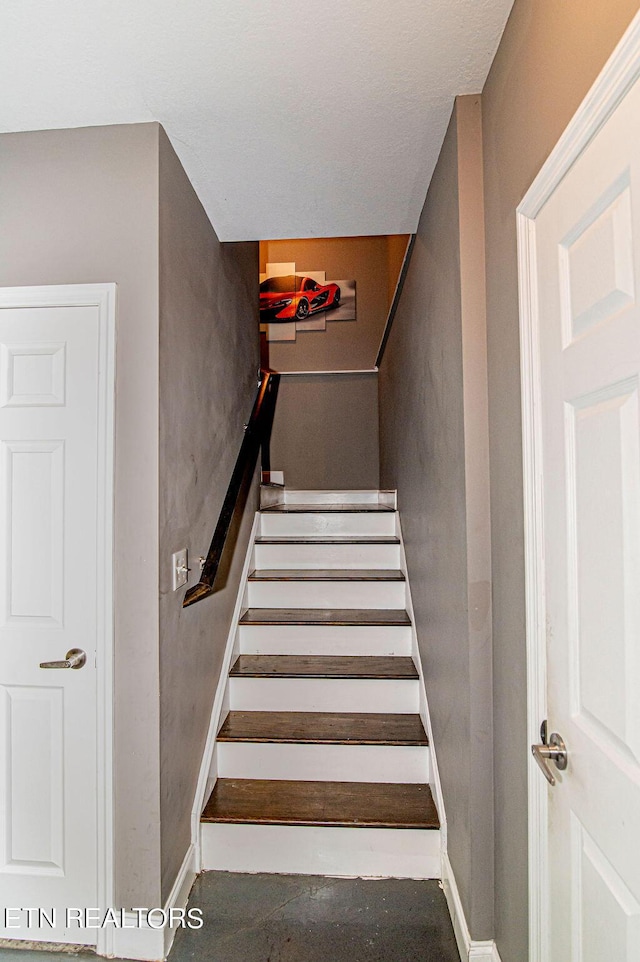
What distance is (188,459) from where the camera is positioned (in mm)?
1995

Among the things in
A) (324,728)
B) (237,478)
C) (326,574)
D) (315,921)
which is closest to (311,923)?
(315,921)

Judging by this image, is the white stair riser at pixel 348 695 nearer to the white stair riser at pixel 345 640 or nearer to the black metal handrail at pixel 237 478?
the white stair riser at pixel 345 640

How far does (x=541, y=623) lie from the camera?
3.79 feet

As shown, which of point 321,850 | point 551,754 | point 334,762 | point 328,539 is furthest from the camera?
point 328,539

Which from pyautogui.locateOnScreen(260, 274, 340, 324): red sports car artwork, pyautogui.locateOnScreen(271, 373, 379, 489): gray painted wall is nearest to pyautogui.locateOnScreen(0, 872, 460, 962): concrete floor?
pyautogui.locateOnScreen(271, 373, 379, 489): gray painted wall

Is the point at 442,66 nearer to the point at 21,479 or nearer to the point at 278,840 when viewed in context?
the point at 21,479

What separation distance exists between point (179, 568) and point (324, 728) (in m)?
1.00

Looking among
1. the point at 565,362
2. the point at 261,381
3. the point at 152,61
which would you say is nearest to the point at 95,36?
the point at 152,61

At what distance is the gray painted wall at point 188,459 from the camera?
5.63 feet

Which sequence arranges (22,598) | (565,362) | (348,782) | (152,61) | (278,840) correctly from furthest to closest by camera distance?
1. (348,782)
2. (278,840)
3. (22,598)
4. (152,61)
5. (565,362)

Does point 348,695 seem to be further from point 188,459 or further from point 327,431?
point 327,431

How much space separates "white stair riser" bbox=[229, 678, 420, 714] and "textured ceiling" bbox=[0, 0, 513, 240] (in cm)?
206

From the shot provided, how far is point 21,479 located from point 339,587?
1696 millimetres

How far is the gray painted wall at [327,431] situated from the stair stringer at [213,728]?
83.8 inches
